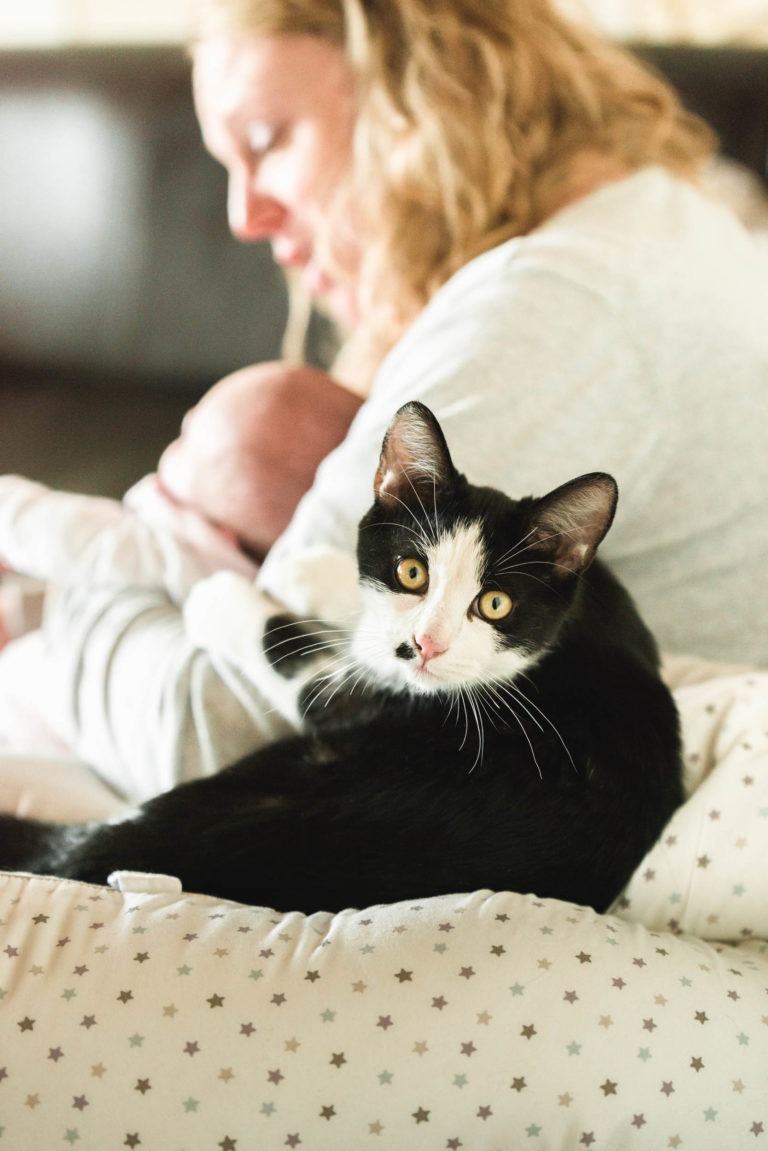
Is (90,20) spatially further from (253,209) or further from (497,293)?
(497,293)

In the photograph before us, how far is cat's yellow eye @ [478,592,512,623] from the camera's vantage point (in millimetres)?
729

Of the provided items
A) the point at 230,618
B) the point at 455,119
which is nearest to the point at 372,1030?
the point at 230,618

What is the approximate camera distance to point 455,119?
117 cm

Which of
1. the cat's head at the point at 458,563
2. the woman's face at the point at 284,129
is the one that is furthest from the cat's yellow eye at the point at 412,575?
the woman's face at the point at 284,129

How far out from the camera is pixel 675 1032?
2.16 ft

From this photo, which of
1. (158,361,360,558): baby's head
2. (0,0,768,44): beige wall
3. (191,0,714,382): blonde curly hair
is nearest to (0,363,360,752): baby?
(158,361,360,558): baby's head

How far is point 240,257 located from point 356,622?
1.35 meters

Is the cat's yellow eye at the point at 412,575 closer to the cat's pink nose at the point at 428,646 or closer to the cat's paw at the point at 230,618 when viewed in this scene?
the cat's pink nose at the point at 428,646

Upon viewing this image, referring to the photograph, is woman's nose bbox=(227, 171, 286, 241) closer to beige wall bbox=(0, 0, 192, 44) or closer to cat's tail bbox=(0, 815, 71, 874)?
beige wall bbox=(0, 0, 192, 44)

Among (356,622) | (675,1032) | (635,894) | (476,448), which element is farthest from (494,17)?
(675,1032)

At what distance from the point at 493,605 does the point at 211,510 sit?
2.28ft

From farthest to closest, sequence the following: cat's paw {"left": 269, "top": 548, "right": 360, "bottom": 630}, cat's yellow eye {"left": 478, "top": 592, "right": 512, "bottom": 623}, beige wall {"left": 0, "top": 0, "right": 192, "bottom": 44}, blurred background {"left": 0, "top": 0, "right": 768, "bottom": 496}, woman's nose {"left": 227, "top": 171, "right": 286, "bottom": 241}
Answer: beige wall {"left": 0, "top": 0, "right": 192, "bottom": 44}, blurred background {"left": 0, "top": 0, "right": 768, "bottom": 496}, woman's nose {"left": 227, "top": 171, "right": 286, "bottom": 241}, cat's paw {"left": 269, "top": 548, "right": 360, "bottom": 630}, cat's yellow eye {"left": 478, "top": 592, "right": 512, "bottom": 623}

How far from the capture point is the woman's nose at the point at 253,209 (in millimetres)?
1434

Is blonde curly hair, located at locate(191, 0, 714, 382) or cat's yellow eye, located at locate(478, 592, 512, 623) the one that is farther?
blonde curly hair, located at locate(191, 0, 714, 382)
